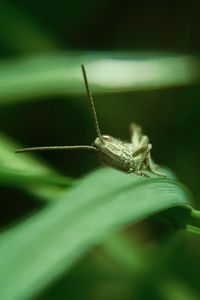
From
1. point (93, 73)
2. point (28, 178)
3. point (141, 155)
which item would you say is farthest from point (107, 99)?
point (28, 178)

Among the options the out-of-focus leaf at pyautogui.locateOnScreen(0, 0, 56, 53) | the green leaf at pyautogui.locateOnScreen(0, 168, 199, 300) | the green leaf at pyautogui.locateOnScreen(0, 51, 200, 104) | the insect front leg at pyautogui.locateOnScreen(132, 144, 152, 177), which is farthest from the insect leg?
the out-of-focus leaf at pyautogui.locateOnScreen(0, 0, 56, 53)

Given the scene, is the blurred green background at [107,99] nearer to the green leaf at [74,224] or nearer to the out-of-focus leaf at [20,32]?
the out-of-focus leaf at [20,32]

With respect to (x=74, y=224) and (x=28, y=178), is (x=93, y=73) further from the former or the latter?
(x=74, y=224)

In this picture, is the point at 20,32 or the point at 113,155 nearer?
the point at 113,155

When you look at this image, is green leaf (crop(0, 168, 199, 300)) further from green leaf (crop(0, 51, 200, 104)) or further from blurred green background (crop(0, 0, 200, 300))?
green leaf (crop(0, 51, 200, 104))

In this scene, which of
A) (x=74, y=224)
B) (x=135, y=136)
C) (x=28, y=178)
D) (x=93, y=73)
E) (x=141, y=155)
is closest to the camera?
(x=74, y=224)

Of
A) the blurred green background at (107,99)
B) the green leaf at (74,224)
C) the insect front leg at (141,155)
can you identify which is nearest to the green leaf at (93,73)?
the blurred green background at (107,99)

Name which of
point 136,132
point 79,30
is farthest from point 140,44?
point 136,132

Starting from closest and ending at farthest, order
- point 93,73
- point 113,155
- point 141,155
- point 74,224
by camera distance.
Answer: point 74,224
point 113,155
point 141,155
point 93,73
